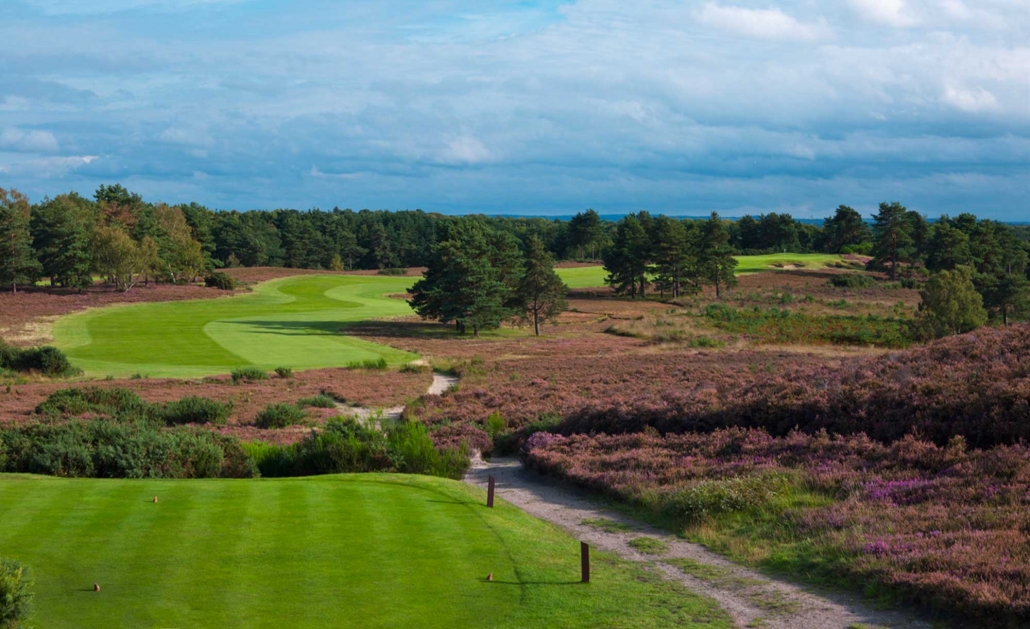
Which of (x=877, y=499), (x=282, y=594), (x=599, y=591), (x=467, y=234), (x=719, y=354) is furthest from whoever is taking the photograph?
(x=467, y=234)

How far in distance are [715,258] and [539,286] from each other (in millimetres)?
35925

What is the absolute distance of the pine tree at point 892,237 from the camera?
391ft

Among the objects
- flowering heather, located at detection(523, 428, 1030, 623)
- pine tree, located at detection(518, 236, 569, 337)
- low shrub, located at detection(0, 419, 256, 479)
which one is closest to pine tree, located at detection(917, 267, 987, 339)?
pine tree, located at detection(518, 236, 569, 337)

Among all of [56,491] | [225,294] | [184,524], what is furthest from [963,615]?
[225,294]

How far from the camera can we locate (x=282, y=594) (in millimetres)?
10109

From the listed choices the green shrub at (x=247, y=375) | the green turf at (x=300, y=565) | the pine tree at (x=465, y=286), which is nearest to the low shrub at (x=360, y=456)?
the green turf at (x=300, y=565)

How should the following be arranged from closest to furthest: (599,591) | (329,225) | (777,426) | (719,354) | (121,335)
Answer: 1. (599,591)
2. (777,426)
3. (719,354)
4. (121,335)
5. (329,225)

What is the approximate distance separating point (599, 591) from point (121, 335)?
217ft

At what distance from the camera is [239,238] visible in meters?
154

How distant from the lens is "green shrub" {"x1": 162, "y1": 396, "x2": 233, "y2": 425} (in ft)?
108

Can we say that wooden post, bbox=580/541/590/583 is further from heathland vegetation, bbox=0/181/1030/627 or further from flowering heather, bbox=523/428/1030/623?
flowering heather, bbox=523/428/1030/623

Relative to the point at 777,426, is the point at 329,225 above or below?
above

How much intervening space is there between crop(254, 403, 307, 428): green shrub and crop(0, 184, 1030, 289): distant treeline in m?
46.1

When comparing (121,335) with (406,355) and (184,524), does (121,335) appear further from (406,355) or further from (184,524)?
(184,524)
